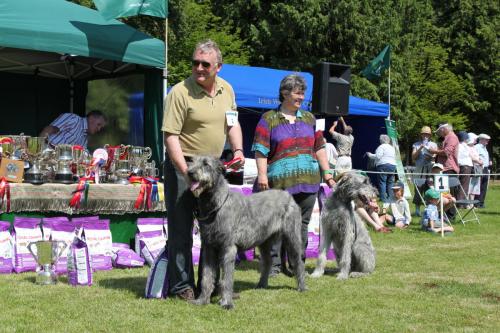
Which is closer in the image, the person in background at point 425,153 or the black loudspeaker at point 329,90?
the black loudspeaker at point 329,90

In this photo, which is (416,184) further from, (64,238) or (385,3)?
(385,3)

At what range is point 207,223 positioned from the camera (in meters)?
4.50

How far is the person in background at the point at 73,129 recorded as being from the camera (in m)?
7.76

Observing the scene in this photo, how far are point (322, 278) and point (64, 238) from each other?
2.40 m

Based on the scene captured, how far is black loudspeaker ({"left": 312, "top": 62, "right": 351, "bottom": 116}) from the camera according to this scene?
8961mm

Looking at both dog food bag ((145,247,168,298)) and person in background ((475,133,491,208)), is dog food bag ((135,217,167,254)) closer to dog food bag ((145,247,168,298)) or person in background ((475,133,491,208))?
dog food bag ((145,247,168,298))

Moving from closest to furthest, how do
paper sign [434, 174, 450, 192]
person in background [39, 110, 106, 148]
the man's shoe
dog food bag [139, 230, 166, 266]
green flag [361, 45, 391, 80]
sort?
the man's shoe, dog food bag [139, 230, 166, 266], person in background [39, 110, 106, 148], paper sign [434, 174, 450, 192], green flag [361, 45, 391, 80]

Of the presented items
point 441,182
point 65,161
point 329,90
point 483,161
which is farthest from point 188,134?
point 483,161

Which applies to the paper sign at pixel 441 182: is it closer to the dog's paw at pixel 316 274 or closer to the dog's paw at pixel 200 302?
the dog's paw at pixel 316 274

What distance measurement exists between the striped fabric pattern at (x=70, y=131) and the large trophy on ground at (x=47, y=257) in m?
2.33

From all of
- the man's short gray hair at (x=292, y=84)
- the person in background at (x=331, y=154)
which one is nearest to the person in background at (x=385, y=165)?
the person in background at (x=331, y=154)

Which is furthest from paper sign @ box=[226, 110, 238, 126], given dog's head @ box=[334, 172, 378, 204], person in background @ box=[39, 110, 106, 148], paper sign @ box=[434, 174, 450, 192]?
paper sign @ box=[434, 174, 450, 192]

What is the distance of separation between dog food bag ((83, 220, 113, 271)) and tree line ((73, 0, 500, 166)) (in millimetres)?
14760

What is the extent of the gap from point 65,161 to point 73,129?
1618 millimetres
